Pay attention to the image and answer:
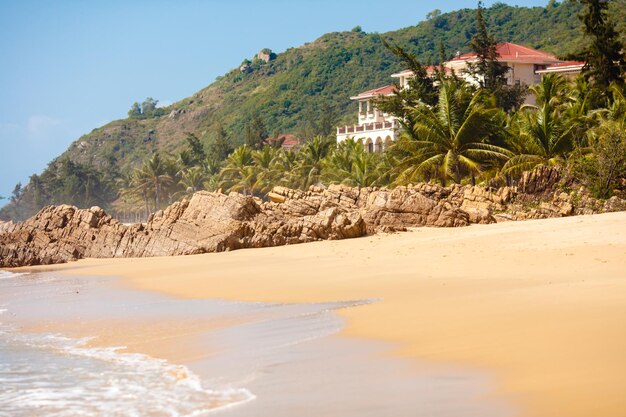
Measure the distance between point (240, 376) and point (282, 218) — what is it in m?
20.2

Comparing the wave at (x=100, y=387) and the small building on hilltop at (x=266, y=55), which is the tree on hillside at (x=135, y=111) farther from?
the wave at (x=100, y=387)

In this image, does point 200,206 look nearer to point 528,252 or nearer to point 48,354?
point 528,252

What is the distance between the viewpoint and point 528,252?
16562 mm

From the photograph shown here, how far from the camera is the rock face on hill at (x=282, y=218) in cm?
2650

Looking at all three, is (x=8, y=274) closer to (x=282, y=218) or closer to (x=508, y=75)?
(x=282, y=218)

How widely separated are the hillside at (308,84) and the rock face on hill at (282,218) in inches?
2340

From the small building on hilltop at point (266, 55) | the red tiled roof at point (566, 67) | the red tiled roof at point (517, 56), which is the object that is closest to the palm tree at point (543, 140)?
the red tiled roof at point (566, 67)

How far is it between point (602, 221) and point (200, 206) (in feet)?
47.3

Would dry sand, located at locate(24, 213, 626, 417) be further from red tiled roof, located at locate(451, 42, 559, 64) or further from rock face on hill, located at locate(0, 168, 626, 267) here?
red tiled roof, located at locate(451, 42, 559, 64)

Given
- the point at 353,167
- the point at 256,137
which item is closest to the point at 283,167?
the point at 353,167

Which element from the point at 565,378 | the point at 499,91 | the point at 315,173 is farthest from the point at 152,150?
the point at 565,378

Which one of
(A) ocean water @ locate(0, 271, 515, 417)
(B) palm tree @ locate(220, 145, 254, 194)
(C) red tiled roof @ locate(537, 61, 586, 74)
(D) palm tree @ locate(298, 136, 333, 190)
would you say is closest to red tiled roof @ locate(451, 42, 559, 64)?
(C) red tiled roof @ locate(537, 61, 586, 74)

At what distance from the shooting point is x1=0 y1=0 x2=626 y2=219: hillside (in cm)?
11375

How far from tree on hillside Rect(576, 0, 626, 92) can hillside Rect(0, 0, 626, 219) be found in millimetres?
51851
